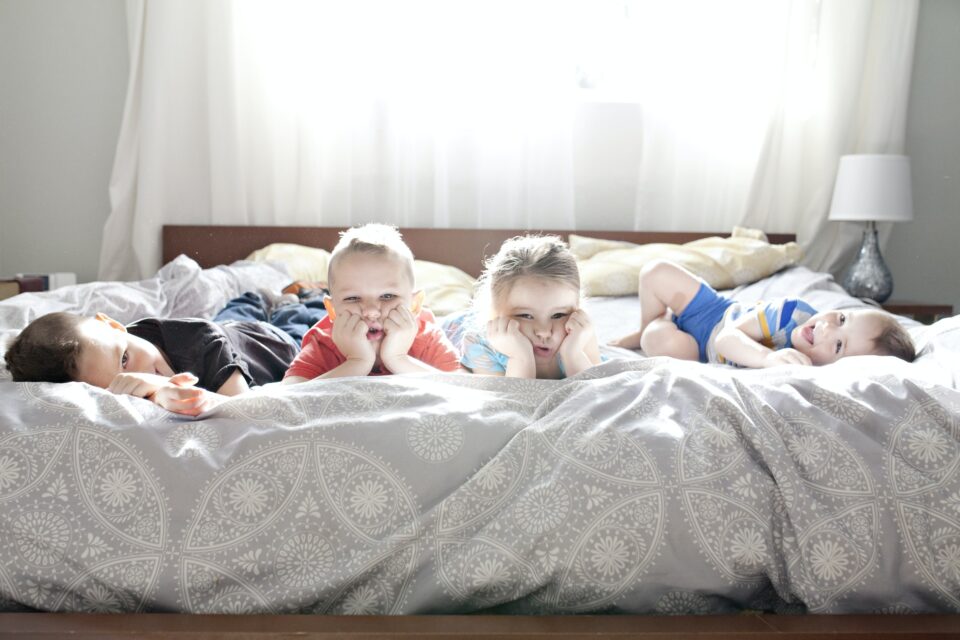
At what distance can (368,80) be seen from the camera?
3.42 m

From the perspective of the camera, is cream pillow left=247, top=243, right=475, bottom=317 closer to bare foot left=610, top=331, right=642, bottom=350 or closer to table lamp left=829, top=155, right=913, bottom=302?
bare foot left=610, top=331, right=642, bottom=350

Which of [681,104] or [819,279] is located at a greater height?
[681,104]

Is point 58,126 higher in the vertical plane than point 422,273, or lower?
higher

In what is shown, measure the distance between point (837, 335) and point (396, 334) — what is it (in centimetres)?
88

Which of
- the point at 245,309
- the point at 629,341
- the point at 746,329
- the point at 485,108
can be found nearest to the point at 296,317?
the point at 245,309

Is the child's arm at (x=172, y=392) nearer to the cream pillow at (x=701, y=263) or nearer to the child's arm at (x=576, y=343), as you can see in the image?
the child's arm at (x=576, y=343)

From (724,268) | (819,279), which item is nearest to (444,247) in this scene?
(724,268)

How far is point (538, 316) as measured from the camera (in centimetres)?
131

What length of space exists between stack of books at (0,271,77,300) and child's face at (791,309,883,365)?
8.33 feet

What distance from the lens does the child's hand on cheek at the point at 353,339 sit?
1.29m

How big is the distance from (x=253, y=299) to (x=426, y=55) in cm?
162

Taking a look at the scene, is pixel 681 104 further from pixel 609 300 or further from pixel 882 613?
pixel 882 613

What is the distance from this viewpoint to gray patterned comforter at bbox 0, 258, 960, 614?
772mm

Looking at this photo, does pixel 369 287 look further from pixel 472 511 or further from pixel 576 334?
pixel 472 511
